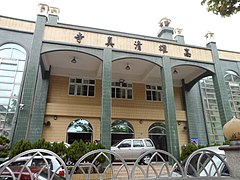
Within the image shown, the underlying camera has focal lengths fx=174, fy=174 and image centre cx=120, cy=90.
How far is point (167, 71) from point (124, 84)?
380 centimetres

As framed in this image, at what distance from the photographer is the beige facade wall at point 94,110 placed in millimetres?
10430

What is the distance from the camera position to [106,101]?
8.22 metres

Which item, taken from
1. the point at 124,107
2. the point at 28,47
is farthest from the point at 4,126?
the point at 124,107

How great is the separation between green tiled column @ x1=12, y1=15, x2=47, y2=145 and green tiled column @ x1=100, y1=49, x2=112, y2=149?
309cm

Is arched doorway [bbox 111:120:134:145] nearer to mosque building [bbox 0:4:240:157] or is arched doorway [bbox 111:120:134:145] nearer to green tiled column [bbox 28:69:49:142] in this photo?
mosque building [bbox 0:4:240:157]

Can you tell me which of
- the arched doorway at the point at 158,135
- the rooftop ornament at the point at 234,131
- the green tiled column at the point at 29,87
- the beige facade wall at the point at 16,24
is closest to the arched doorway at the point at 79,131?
the green tiled column at the point at 29,87

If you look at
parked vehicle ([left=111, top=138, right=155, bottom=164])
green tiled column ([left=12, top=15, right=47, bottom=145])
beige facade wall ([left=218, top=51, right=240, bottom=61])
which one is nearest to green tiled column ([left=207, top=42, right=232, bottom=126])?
beige facade wall ([left=218, top=51, right=240, bottom=61])

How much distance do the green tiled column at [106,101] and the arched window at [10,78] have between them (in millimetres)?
4585

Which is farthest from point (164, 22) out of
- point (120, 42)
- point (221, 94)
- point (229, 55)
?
point (221, 94)

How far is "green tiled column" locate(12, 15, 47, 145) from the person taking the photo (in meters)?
7.16

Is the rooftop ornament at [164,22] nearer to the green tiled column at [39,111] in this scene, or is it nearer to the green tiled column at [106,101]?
the green tiled column at [106,101]

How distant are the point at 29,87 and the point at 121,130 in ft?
20.6

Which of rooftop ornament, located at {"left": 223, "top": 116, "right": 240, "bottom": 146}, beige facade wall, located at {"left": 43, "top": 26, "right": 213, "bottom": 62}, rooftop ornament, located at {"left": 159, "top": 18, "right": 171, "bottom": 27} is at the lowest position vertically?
rooftop ornament, located at {"left": 223, "top": 116, "right": 240, "bottom": 146}

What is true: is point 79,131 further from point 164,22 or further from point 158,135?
point 164,22
